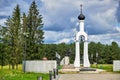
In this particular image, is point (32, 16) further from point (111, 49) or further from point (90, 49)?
point (90, 49)

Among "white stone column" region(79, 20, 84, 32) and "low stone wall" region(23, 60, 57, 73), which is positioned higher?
"white stone column" region(79, 20, 84, 32)

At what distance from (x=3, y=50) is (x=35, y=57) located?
913 centimetres

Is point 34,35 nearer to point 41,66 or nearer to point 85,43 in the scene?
point 85,43

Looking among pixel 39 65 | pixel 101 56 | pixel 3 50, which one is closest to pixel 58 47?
pixel 101 56

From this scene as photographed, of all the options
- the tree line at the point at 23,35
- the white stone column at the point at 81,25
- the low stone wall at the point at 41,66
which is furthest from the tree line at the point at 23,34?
the low stone wall at the point at 41,66

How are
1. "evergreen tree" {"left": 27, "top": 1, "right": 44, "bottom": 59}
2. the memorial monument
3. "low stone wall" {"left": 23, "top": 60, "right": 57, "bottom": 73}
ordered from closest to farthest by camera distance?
1. "low stone wall" {"left": 23, "top": 60, "right": 57, "bottom": 73}
2. the memorial monument
3. "evergreen tree" {"left": 27, "top": 1, "right": 44, "bottom": 59}

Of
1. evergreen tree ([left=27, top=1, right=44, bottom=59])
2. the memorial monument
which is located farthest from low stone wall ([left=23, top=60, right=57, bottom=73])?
evergreen tree ([left=27, top=1, right=44, bottom=59])

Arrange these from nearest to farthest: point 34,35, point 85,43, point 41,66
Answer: point 41,66, point 85,43, point 34,35

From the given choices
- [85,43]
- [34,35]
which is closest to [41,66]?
[85,43]

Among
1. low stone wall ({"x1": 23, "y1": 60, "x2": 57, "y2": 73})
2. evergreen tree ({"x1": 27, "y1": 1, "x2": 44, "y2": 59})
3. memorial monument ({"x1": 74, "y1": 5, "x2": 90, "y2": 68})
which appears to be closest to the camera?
low stone wall ({"x1": 23, "y1": 60, "x2": 57, "y2": 73})

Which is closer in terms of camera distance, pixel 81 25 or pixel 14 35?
pixel 81 25

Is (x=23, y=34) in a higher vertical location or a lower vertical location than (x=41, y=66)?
higher

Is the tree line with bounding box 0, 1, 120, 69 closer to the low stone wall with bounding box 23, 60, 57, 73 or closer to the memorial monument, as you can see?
the memorial monument

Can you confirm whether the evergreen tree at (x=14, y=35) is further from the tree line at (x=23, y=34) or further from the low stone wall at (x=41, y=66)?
the low stone wall at (x=41, y=66)
